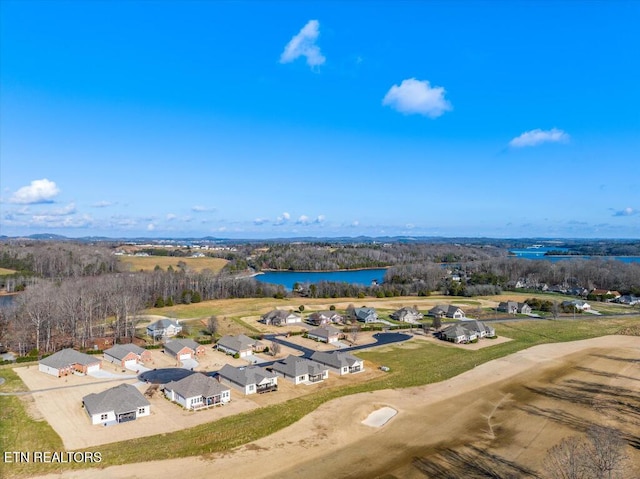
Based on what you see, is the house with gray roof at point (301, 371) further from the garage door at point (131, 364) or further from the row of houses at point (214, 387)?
the garage door at point (131, 364)

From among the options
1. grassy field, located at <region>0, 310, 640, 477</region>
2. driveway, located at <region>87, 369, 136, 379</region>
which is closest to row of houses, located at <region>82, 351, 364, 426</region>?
grassy field, located at <region>0, 310, 640, 477</region>

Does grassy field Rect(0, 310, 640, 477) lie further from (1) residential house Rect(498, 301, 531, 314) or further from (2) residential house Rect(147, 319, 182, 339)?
(1) residential house Rect(498, 301, 531, 314)

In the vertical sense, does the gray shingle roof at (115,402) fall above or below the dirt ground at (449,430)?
above

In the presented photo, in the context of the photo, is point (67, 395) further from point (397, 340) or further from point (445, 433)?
point (397, 340)

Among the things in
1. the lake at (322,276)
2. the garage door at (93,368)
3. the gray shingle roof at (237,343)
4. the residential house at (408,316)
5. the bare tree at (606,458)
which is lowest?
the lake at (322,276)

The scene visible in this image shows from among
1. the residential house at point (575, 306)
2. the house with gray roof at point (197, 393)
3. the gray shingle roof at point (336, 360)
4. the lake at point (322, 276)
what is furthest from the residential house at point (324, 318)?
the lake at point (322, 276)

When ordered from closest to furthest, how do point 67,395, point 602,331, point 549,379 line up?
point 67,395
point 549,379
point 602,331

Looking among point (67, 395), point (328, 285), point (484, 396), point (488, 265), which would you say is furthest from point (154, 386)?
point (488, 265)
